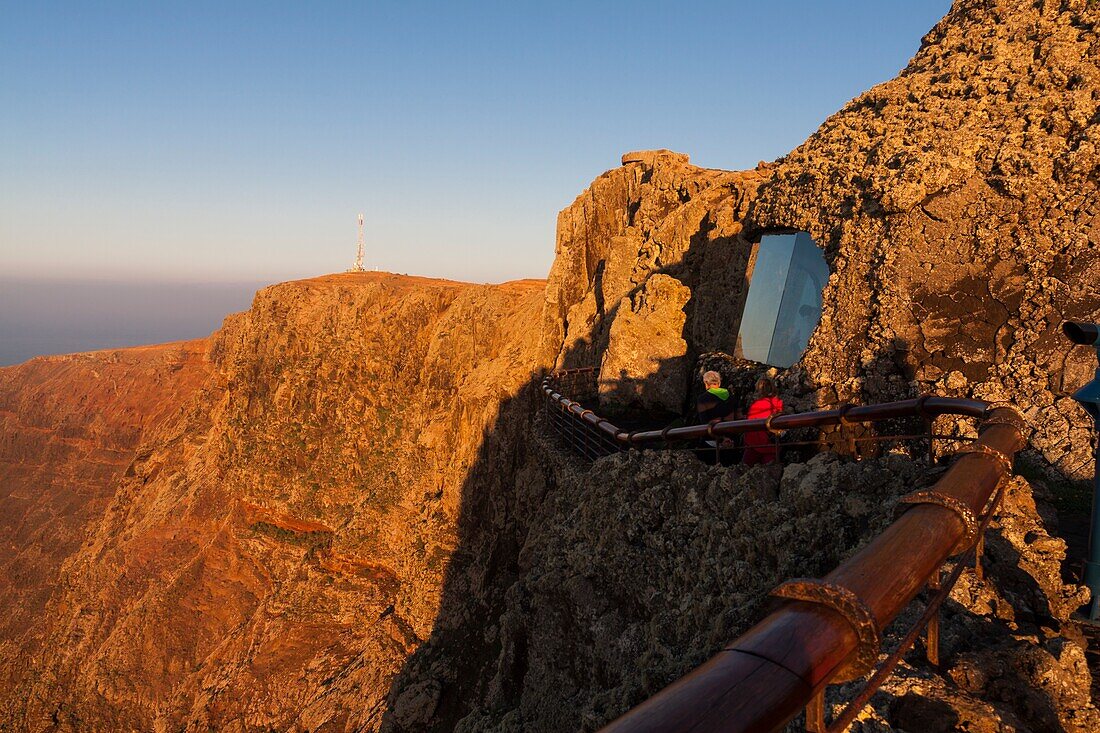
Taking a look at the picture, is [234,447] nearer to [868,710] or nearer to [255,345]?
[255,345]

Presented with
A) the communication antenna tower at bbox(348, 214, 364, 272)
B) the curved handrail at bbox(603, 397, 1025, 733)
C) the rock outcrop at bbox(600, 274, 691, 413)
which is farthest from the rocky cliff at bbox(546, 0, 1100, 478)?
the communication antenna tower at bbox(348, 214, 364, 272)

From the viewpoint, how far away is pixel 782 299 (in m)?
9.43

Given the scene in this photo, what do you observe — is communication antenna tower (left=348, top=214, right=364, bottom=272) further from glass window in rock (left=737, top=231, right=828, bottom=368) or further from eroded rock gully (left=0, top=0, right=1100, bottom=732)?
glass window in rock (left=737, top=231, right=828, bottom=368)

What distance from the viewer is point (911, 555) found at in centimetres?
184

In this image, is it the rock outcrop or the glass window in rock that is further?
the rock outcrop

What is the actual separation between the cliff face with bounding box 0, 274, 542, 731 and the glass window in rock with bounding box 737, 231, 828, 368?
8.48 metres

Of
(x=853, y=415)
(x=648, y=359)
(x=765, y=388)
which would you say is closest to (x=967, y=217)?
(x=765, y=388)

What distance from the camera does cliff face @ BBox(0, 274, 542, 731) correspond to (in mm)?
20641

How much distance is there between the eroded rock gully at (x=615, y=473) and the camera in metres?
4.14

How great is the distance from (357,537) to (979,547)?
27.8 meters

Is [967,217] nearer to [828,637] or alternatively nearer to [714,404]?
[714,404]

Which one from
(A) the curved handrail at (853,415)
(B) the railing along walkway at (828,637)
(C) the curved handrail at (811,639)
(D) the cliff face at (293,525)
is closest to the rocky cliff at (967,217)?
(A) the curved handrail at (853,415)

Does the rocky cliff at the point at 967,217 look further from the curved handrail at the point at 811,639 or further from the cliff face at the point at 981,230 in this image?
the curved handrail at the point at 811,639

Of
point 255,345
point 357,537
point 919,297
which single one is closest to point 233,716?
point 357,537
